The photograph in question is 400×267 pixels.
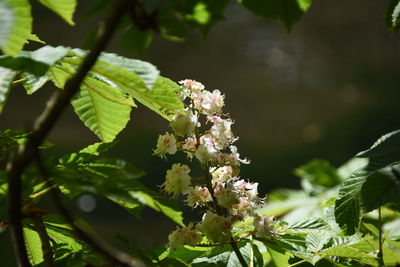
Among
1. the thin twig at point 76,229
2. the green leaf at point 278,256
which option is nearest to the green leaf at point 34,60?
the thin twig at point 76,229

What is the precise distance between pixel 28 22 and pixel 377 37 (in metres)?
5.51

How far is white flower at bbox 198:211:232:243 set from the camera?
0.62m

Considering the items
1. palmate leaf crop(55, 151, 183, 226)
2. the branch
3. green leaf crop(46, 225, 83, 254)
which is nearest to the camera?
the branch

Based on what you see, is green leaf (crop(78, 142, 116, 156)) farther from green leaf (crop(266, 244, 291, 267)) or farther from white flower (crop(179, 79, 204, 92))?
green leaf (crop(266, 244, 291, 267))

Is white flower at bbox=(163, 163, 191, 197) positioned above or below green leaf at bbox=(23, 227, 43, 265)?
above

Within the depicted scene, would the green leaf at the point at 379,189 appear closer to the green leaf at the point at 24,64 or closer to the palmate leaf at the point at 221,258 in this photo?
the palmate leaf at the point at 221,258

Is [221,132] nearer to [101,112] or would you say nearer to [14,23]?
[101,112]

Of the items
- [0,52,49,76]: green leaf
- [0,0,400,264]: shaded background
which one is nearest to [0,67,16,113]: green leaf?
[0,52,49,76]: green leaf

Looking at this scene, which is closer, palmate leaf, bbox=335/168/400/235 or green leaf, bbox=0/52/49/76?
green leaf, bbox=0/52/49/76

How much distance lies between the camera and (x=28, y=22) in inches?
19.1

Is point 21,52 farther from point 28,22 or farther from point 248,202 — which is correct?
point 248,202

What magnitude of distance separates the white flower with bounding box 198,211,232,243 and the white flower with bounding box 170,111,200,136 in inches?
3.6

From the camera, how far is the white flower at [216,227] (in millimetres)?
618

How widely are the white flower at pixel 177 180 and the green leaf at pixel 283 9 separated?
204mm
